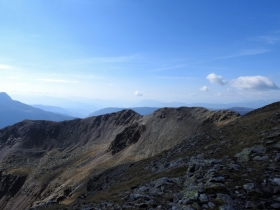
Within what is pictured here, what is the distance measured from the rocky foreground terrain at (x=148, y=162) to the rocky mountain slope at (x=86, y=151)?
1.74ft

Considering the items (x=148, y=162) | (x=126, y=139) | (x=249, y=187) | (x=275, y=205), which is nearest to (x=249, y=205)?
(x=275, y=205)

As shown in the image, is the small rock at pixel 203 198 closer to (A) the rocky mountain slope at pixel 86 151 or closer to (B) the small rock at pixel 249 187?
(B) the small rock at pixel 249 187

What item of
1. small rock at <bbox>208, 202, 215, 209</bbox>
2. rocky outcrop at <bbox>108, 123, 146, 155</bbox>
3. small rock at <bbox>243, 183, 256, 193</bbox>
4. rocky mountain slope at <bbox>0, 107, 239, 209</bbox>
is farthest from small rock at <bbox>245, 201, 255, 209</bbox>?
rocky outcrop at <bbox>108, 123, 146, 155</bbox>

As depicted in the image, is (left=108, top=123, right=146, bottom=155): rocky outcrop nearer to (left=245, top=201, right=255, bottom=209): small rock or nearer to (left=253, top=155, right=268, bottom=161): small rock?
(left=253, top=155, right=268, bottom=161): small rock

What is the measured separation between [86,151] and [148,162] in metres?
95.3

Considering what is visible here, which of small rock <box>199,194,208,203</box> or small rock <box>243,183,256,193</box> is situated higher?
small rock <box>243,183,256,193</box>

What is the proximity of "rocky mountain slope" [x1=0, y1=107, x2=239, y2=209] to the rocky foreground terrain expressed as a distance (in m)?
0.53

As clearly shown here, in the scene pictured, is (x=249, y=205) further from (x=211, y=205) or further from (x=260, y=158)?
(x=260, y=158)

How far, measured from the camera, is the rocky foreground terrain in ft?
44.2

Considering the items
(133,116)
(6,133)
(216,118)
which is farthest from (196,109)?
(6,133)

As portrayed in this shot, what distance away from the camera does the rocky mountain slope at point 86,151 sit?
81.1m

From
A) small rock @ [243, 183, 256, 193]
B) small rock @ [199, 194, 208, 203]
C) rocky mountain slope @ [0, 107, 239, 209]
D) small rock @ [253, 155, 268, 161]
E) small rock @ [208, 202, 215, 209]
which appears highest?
small rock @ [253, 155, 268, 161]

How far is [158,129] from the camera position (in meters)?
102

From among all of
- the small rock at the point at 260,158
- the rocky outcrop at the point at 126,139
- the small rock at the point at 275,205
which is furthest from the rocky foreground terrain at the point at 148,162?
the rocky outcrop at the point at 126,139
